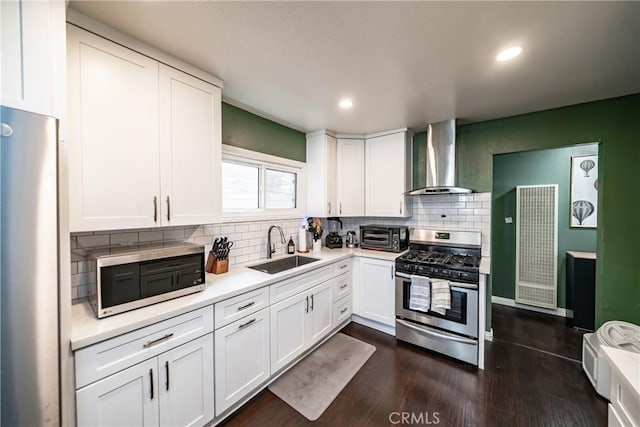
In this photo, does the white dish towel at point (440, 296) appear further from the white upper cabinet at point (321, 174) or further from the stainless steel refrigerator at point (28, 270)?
the stainless steel refrigerator at point (28, 270)

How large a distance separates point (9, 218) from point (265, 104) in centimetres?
193

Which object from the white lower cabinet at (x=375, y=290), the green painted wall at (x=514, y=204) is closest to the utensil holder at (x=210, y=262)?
the white lower cabinet at (x=375, y=290)

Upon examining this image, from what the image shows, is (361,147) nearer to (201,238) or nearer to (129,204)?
(201,238)

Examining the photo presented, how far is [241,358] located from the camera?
1.72 m

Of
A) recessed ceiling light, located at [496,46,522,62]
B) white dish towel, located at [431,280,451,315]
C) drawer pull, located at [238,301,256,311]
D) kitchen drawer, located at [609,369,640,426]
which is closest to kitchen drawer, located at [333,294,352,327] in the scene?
white dish towel, located at [431,280,451,315]

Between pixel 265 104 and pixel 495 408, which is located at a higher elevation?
pixel 265 104

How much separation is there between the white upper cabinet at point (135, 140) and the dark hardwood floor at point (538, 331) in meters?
3.51

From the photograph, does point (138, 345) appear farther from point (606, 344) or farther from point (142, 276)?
point (606, 344)

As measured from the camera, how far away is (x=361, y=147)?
3.34 m

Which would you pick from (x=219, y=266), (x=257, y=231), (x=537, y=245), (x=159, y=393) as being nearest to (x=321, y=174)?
(x=257, y=231)

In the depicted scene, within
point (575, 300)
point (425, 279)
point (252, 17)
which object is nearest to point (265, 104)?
point (252, 17)

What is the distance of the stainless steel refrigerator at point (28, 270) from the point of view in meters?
0.83

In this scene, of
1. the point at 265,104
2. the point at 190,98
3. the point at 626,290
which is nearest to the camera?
the point at 190,98

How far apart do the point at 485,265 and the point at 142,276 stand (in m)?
2.87
